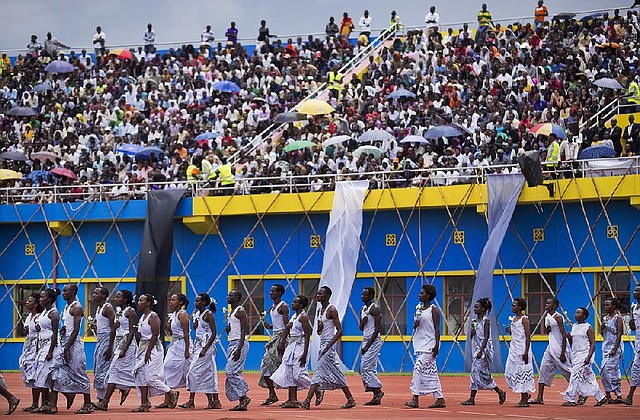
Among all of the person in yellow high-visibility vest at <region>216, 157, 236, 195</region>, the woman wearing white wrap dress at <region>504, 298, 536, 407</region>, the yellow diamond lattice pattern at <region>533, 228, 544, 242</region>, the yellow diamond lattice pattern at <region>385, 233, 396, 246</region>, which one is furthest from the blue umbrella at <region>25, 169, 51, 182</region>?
the woman wearing white wrap dress at <region>504, 298, 536, 407</region>

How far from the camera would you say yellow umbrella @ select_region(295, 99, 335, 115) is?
31359 millimetres

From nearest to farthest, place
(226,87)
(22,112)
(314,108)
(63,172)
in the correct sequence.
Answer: (314,108) → (63,172) → (226,87) → (22,112)

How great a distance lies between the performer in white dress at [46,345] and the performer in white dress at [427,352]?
15.3 feet

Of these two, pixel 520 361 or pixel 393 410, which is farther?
pixel 520 361

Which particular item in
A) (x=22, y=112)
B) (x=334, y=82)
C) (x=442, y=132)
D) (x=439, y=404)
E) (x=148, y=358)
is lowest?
(x=439, y=404)

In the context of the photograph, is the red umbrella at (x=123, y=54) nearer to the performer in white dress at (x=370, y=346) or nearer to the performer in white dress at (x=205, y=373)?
the performer in white dress at (x=205, y=373)

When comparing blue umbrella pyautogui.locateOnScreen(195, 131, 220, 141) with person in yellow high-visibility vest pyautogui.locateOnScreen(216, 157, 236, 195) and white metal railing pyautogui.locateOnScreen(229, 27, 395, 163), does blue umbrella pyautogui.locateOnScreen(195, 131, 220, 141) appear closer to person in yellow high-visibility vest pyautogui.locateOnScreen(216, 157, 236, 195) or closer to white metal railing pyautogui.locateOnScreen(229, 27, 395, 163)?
white metal railing pyautogui.locateOnScreen(229, 27, 395, 163)

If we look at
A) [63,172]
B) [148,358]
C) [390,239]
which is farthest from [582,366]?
[63,172]

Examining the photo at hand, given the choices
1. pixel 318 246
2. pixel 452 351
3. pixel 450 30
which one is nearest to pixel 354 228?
pixel 318 246

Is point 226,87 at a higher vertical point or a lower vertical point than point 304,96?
higher

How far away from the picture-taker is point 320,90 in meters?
34.3

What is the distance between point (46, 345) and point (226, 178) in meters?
12.6

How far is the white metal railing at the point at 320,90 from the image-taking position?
106ft

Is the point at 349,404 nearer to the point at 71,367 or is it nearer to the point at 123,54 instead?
the point at 71,367
